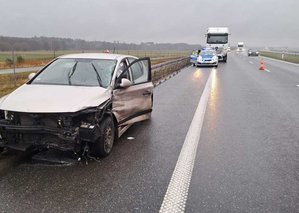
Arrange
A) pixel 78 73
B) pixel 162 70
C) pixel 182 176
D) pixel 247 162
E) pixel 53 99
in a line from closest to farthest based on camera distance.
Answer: pixel 182 176 < pixel 53 99 < pixel 247 162 < pixel 78 73 < pixel 162 70

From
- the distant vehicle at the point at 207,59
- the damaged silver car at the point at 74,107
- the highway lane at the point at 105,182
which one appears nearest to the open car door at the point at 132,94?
the damaged silver car at the point at 74,107

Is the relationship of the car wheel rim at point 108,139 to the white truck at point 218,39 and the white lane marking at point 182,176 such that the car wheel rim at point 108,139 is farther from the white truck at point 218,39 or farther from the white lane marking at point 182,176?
the white truck at point 218,39

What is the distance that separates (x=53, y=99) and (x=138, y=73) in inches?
103

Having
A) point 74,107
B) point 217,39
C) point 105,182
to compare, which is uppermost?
point 217,39

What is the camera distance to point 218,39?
35.4 meters

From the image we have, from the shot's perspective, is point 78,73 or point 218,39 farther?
point 218,39

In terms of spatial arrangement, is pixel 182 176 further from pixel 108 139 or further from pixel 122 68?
pixel 122 68

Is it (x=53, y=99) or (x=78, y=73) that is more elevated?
(x=78, y=73)

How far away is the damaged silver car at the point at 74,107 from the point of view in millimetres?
4441

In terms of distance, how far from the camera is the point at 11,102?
4.69 metres

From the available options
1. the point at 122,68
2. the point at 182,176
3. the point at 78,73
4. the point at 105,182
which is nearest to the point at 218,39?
the point at 122,68

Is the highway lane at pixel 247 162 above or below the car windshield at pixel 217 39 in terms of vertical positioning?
below

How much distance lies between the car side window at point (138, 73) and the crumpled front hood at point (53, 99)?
143cm

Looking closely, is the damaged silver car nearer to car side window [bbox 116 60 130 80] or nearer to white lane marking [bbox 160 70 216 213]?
car side window [bbox 116 60 130 80]
